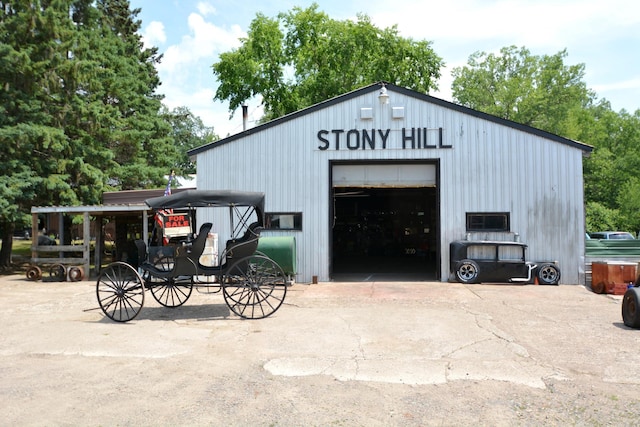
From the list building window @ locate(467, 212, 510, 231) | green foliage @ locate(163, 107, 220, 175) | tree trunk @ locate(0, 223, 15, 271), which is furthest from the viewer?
green foliage @ locate(163, 107, 220, 175)

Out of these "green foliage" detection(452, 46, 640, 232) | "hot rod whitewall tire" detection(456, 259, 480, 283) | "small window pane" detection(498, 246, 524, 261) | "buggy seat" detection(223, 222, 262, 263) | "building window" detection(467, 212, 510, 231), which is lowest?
"hot rod whitewall tire" detection(456, 259, 480, 283)

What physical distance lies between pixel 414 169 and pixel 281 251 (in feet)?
15.4

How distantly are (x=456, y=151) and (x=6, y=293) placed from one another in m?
12.7

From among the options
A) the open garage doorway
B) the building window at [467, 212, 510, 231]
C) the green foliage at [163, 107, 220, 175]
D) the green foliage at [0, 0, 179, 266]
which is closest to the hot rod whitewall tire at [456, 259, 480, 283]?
the building window at [467, 212, 510, 231]

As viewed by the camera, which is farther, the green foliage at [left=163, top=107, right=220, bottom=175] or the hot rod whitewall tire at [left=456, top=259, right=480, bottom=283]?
the green foliage at [left=163, top=107, right=220, bottom=175]

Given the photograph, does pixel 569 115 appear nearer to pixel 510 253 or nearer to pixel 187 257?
pixel 510 253

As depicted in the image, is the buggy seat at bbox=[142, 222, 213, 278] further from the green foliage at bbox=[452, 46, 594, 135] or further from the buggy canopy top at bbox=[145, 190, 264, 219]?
the green foliage at bbox=[452, 46, 594, 135]

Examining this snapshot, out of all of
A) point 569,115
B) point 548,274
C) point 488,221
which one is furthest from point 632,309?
point 569,115

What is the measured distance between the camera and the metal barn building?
14.5 meters

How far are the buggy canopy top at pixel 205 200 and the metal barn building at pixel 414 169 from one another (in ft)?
17.6

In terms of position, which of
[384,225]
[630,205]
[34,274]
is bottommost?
[34,274]

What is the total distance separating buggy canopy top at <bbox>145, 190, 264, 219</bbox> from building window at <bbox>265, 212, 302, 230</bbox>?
5.26 m

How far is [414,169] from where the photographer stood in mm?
15289

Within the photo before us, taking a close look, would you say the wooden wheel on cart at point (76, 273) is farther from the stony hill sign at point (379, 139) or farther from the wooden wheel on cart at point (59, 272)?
the stony hill sign at point (379, 139)
